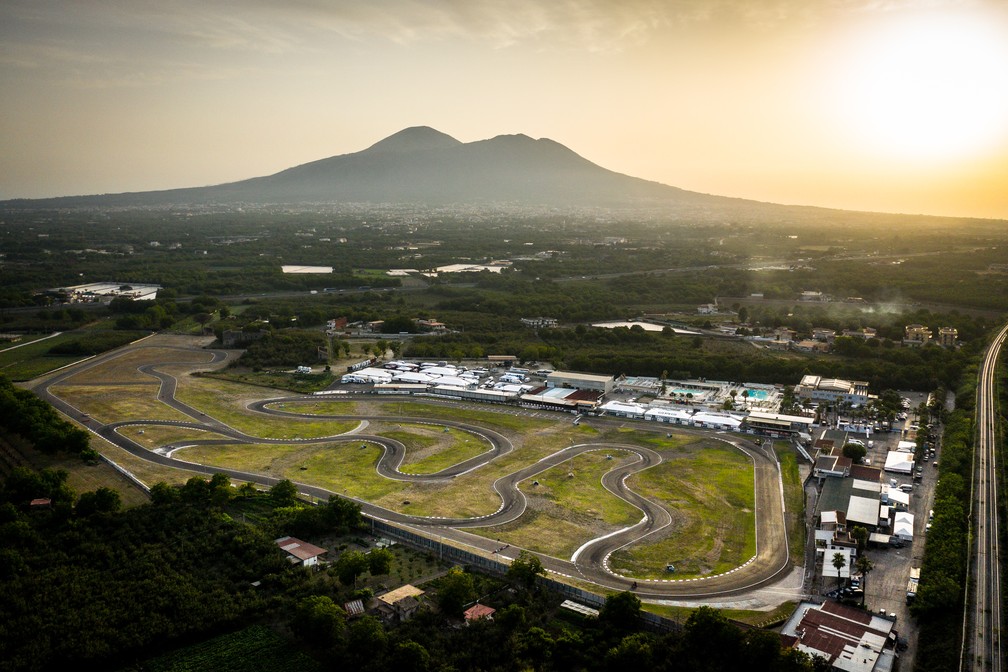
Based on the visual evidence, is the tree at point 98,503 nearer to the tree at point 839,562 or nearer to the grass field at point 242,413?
the grass field at point 242,413

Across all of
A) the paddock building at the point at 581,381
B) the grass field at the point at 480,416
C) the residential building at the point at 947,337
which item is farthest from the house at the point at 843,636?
the residential building at the point at 947,337

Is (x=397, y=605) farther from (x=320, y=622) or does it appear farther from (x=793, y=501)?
(x=793, y=501)

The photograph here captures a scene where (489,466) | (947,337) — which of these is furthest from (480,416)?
(947,337)

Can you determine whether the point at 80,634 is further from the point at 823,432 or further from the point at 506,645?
the point at 823,432

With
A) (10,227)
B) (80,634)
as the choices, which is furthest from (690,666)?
(10,227)

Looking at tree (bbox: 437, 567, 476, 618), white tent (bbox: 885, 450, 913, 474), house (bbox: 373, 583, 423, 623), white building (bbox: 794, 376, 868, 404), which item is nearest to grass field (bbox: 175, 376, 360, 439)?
house (bbox: 373, 583, 423, 623)

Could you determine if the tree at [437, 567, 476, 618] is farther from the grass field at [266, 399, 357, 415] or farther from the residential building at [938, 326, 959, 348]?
the residential building at [938, 326, 959, 348]
